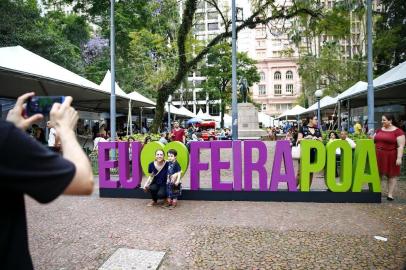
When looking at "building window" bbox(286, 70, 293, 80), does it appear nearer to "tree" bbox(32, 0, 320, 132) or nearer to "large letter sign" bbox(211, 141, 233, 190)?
"tree" bbox(32, 0, 320, 132)

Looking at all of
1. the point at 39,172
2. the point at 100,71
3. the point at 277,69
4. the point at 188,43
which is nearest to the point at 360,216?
the point at 39,172

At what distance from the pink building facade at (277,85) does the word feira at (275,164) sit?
268 ft

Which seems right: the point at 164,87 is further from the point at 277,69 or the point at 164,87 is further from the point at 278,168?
the point at 277,69

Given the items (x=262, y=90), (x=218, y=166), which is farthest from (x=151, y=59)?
(x=262, y=90)

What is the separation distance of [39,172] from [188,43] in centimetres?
1555

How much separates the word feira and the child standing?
0.64 metres

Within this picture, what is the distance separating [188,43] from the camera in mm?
16312

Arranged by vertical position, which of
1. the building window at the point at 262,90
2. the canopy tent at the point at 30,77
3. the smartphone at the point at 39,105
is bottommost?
the smartphone at the point at 39,105

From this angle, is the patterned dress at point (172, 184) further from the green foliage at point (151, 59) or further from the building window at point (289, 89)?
the building window at point (289, 89)

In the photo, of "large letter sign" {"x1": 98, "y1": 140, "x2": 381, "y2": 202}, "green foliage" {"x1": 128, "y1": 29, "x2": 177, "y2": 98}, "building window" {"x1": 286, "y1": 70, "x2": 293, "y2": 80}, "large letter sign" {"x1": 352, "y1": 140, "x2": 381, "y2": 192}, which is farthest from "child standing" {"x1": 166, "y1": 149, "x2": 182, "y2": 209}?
"building window" {"x1": 286, "y1": 70, "x2": 293, "y2": 80}

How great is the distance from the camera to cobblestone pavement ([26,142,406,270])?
4.56 meters

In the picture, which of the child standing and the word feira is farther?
the word feira

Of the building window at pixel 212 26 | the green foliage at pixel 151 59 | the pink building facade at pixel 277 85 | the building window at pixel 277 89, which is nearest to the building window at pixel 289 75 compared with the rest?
the pink building facade at pixel 277 85

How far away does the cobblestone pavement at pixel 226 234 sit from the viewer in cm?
456
